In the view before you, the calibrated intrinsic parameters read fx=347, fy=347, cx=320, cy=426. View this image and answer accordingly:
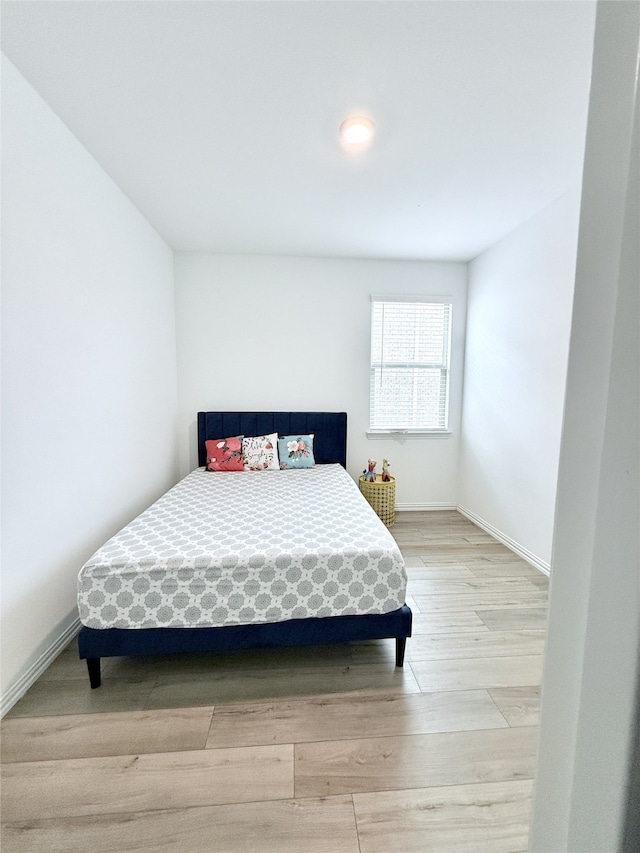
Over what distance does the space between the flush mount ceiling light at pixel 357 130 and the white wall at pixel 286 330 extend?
1.72m

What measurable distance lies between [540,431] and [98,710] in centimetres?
299

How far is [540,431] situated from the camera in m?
2.55

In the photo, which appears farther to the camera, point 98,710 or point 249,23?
point 98,710

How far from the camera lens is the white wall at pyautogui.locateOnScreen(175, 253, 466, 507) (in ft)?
11.3

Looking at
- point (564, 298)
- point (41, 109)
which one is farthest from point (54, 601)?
point (564, 298)

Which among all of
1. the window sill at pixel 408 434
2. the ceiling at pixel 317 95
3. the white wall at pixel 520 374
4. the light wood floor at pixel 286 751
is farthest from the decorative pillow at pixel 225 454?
the white wall at pixel 520 374

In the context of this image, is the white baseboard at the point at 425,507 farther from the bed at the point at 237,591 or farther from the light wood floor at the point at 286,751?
the bed at the point at 237,591

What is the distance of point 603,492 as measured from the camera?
1.37 ft

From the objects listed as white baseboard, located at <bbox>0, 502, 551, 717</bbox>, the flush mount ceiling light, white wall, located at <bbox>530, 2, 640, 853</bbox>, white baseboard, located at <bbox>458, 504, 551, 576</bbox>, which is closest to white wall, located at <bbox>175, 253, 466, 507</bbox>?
white baseboard, located at <bbox>458, 504, 551, 576</bbox>

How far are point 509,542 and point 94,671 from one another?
115 inches

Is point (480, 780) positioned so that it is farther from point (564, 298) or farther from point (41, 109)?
point (41, 109)

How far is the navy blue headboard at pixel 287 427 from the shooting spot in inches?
135

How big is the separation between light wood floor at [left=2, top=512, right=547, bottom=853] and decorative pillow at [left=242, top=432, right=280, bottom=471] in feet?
5.59

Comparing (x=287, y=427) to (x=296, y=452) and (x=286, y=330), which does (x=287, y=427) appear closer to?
(x=296, y=452)
